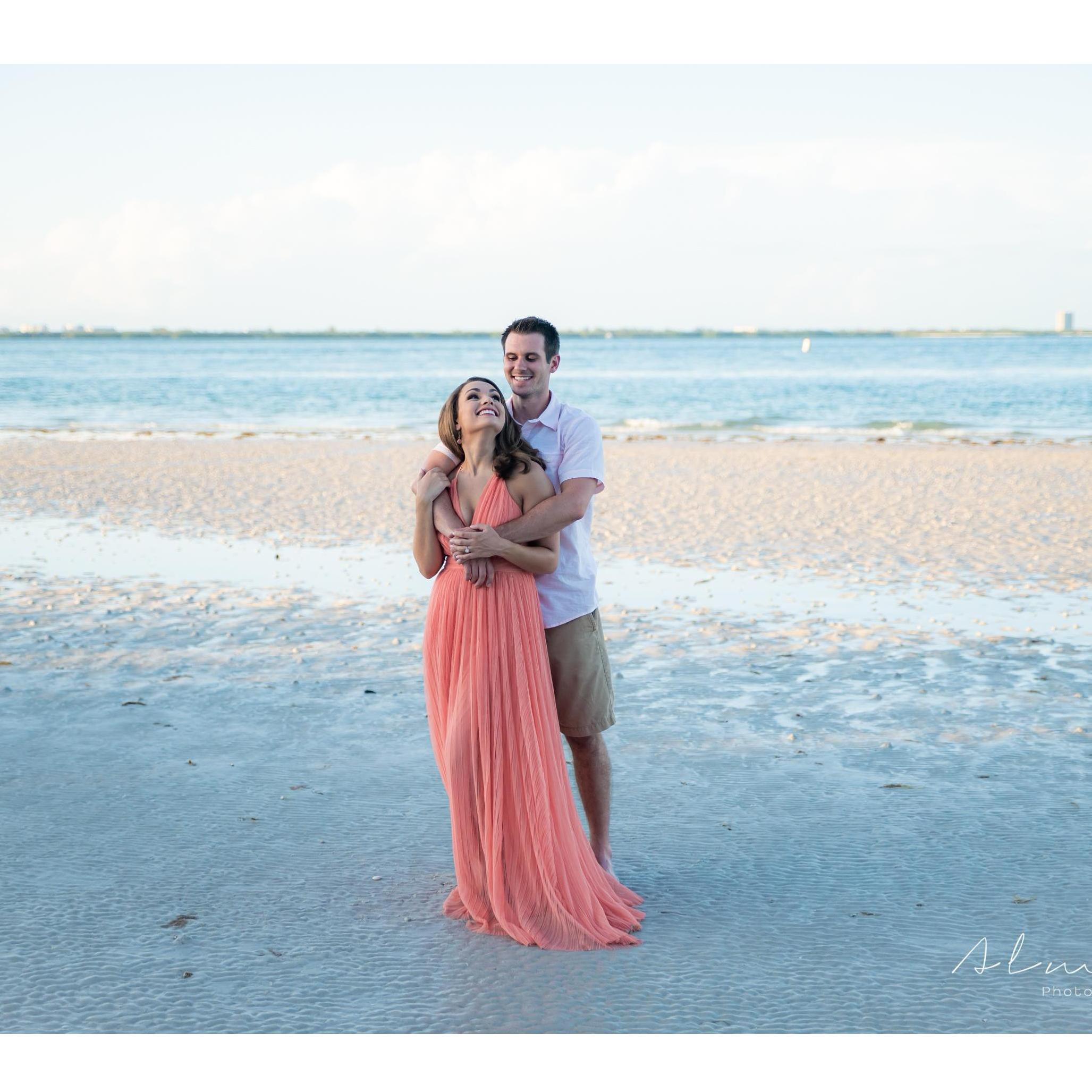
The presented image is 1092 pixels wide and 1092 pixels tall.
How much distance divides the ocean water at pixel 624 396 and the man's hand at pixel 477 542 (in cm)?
2374

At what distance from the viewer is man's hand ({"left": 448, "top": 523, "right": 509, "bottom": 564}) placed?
3.82 metres

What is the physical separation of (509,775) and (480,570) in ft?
2.13

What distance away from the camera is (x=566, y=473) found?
3.99 m

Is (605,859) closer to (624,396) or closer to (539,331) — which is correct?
(539,331)

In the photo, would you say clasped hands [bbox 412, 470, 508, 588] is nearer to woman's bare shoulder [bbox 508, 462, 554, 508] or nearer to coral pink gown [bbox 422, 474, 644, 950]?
coral pink gown [bbox 422, 474, 644, 950]

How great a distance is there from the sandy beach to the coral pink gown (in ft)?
0.54

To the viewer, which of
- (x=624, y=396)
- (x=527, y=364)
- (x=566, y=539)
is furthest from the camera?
(x=624, y=396)

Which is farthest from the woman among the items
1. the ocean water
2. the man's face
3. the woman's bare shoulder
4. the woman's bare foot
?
the ocean water

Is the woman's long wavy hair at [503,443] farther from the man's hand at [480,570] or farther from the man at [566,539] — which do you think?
the man's hand at [480,570]

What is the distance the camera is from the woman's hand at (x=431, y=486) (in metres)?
3.96

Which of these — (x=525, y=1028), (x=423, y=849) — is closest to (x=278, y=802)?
(x=423, y=849)

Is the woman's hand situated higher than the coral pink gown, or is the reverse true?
the woman's hand

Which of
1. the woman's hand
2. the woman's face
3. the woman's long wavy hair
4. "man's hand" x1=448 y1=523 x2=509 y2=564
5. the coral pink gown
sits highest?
the woman's face

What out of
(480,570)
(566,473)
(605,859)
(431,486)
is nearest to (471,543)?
(480,570)
